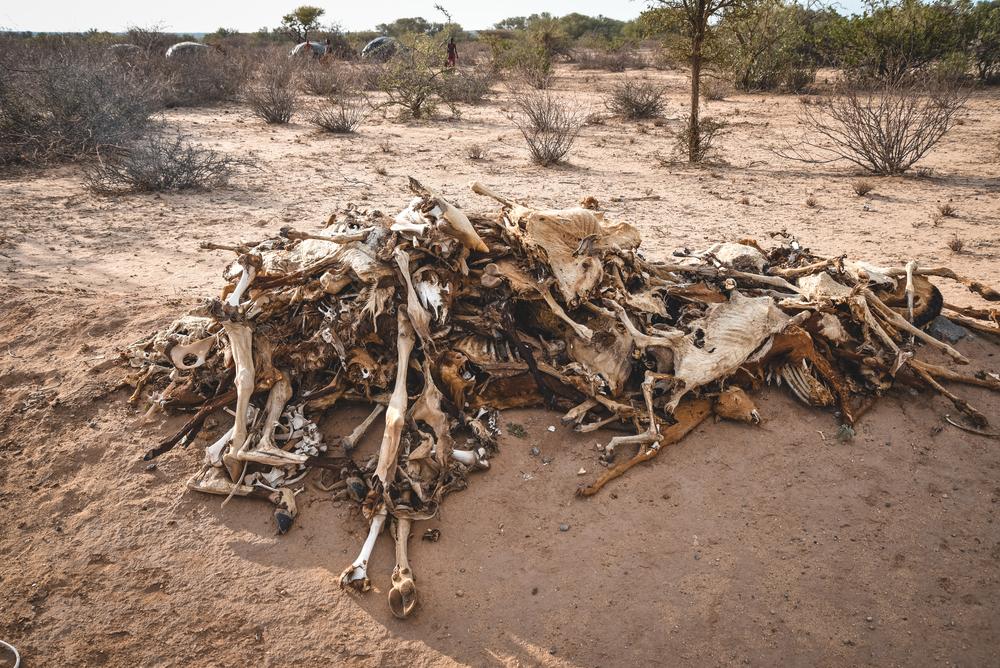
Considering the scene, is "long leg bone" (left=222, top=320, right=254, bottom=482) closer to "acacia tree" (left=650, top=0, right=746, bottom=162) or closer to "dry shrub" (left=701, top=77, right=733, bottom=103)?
"acacia tree" (left=650, top=0, right=746, bottom=162)

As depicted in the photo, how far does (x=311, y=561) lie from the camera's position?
2.68 meters

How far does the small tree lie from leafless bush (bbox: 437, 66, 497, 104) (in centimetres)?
1637

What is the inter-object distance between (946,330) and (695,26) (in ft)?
21.6

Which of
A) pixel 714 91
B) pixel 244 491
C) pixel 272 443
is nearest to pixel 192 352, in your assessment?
pixel 272 443

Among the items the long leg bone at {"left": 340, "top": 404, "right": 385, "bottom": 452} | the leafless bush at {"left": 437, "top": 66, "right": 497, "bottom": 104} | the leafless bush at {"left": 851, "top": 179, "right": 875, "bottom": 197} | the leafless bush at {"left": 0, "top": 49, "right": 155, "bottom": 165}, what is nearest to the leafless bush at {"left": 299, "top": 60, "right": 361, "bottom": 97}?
the leafless bush at {"left": 437, "top": 66, "right": 497, "bottom": 104}

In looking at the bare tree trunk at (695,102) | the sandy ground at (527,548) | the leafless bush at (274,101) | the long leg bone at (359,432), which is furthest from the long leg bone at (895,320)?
the leafless bush at (274,101)

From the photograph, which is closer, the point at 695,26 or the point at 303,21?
the point at 695,26

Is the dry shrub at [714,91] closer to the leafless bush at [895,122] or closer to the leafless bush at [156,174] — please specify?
the leafless bush at [895,122]

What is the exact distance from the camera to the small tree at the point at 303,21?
2872cm

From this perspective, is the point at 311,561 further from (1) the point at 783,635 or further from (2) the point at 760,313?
(2) the point at 760,313

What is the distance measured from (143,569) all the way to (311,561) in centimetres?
71

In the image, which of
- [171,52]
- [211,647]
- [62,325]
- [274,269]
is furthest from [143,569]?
[171,52]

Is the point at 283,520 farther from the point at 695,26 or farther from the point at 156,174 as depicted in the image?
the point at 695,26

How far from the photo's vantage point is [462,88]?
15.1 m
